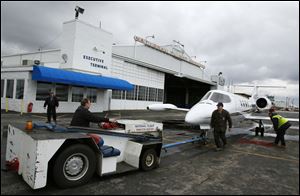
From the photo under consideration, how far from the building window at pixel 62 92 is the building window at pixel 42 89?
69 cm

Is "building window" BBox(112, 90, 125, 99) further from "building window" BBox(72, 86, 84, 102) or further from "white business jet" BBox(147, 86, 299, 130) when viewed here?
"white business jet" BBox(147, 86, 299, 130)

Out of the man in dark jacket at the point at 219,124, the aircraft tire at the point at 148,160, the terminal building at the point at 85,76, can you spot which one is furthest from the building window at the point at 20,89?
the aircraft tire at the point at 148,160

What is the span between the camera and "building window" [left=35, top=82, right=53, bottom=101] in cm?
1875

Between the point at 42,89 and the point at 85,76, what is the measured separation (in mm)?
3638

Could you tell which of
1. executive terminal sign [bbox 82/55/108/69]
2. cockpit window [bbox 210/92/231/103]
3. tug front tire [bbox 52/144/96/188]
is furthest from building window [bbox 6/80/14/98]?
tug front tire [bbox 52/144/96/188]

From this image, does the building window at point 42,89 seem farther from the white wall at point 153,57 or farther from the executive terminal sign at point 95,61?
the white wall at point 153,57

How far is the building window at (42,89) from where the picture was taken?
18.8m

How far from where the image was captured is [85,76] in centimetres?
2019

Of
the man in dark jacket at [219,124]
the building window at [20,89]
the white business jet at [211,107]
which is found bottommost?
the man in dark jacket at [219,124]

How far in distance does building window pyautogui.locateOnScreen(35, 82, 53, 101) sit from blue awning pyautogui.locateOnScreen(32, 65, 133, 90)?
54.5 inches

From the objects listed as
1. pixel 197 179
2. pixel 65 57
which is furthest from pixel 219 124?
pixel 65 57

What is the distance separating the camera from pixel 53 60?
29922 millimetres

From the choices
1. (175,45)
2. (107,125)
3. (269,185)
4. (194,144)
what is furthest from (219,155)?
(175,45)

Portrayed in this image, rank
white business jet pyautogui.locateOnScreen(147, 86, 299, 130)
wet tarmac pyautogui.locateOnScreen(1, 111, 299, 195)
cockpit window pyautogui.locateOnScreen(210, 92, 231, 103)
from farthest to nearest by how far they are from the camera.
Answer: cockpit window pyautogui.locateOnScreen(210, 92, 231, 103), white business jet pyautogui.locateOnScreen(147, 86, 299, 130), wet tarmac pyautogui.locateOnScreen(1, 111, 299, 195)
